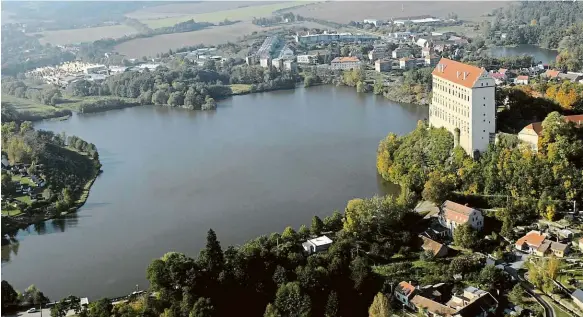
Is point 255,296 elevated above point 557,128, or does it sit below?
below

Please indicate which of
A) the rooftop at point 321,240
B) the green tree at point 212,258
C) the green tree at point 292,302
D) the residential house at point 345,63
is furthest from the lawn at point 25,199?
the residential house at point 345,63

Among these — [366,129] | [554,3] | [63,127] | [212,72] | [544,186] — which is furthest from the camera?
[554,3]

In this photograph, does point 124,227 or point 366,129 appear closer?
point 124,227

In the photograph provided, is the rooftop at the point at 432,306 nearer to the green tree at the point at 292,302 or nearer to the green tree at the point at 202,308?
the green tree at the point at 292,302

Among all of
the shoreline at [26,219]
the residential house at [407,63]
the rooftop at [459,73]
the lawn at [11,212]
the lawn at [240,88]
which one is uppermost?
the rooftop at [459,73]

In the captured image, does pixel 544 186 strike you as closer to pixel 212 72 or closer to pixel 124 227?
pixel 124 227

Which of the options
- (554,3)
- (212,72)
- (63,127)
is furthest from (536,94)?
(554,3)

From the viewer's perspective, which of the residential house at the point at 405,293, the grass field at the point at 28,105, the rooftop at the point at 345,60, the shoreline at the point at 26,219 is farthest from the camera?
the rooftop at the point at 345,60
